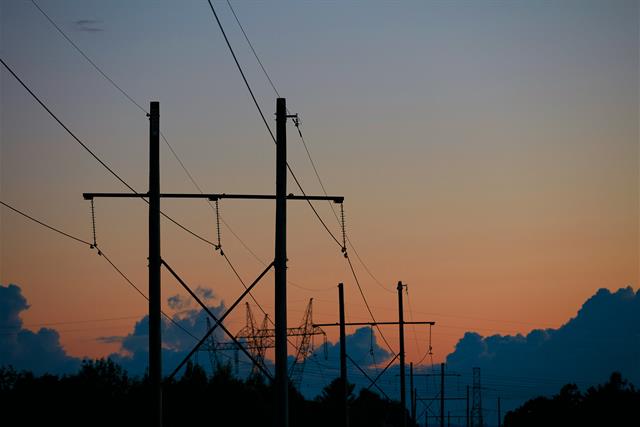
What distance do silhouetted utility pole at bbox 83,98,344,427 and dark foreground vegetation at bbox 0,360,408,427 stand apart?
4146 cm

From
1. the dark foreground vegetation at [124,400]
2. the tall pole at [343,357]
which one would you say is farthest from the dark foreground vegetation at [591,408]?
the tall pole at [343,357]

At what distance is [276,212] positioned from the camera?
33625mm

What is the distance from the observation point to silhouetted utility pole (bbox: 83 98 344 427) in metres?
29.6

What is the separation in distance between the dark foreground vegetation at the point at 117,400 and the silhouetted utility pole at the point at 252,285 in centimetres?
4146

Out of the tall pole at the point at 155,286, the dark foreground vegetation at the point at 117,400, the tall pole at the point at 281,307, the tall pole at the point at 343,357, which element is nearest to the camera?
the tall pole at the point at 155,286

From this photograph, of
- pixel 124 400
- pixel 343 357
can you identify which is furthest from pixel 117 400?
pixel 343 357

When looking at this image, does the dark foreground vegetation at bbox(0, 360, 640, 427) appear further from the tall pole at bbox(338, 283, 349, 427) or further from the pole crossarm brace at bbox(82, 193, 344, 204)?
the pole crossarm brace at bbox(82, 193, 344, 204)

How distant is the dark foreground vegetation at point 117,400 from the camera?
80.5 meters

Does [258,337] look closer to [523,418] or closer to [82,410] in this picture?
[82,410]

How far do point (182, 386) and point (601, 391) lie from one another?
2250 inches

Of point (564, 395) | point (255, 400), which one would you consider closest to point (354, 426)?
point (564, 395)

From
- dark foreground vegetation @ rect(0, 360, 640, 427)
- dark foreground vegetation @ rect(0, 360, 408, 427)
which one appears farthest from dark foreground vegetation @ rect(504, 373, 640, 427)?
dark foreground vegetation @ rect(0, 360, 408, 427)

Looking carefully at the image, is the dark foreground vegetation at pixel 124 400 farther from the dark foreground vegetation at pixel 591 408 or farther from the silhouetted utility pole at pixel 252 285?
the silhouetted utility pole at pixel 252 285

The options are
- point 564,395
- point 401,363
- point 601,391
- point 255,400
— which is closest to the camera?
point 401,363
